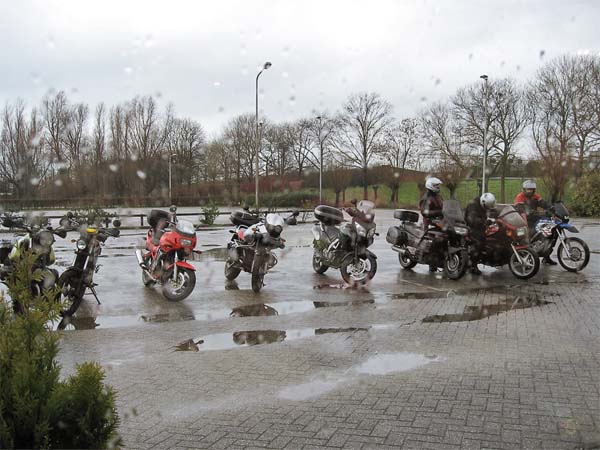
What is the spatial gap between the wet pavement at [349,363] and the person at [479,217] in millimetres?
1156

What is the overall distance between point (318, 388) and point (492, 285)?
229 inches

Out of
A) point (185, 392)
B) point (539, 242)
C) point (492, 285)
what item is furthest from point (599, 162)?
point (185, 392)

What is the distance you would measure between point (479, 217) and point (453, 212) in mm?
496

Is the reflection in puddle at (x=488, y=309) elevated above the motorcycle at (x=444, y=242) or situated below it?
below

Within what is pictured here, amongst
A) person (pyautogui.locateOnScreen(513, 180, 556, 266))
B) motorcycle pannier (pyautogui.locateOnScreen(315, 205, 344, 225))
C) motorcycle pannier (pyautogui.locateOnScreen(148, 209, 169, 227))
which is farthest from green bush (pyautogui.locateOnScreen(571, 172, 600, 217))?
motorcycle pannier (pyautogui.locateOnScreen(148, 209, 169, 227))

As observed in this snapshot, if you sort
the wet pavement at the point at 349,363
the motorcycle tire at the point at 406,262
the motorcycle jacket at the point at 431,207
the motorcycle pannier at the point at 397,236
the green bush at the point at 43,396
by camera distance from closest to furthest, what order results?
the green bush at the point at 43,396 < the wet pavement at the point at 349,363 < the motorcycle jacket at the point at 431,207 < the motorcycle pannier at the point at 397,236 < the motorcycle tire at the point at 406,262

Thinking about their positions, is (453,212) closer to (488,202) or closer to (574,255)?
(488,202)

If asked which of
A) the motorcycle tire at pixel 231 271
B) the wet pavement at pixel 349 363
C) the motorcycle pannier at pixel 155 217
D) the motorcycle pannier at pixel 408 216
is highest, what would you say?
the motorcycle pannier at pixel 155 217

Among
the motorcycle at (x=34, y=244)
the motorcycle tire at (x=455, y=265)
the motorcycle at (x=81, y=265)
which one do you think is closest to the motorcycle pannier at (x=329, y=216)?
the motorcycle tire at (x=455, y=265)

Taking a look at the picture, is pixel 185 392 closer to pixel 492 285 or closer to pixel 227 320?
pixel 227 320

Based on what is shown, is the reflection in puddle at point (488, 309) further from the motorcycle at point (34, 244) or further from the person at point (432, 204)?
the motorcycle at point (34, 244)

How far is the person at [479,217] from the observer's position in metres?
10.2

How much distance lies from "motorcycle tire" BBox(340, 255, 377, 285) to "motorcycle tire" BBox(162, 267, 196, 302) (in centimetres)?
265

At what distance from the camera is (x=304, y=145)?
156ft
